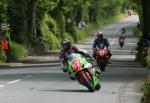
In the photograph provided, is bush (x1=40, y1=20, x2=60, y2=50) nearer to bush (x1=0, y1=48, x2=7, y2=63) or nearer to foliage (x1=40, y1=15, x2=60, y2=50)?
foliage (x1=40, y1=15, x2=60, y2=50)

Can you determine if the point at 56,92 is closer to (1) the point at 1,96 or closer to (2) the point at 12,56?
(1) the point at 1,96

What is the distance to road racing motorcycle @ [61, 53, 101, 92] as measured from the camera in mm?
19203

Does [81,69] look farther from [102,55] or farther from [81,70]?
[102,55]

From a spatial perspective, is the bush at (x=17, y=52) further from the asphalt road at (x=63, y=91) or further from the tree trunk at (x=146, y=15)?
the asphalt road at (x=63, y=91)

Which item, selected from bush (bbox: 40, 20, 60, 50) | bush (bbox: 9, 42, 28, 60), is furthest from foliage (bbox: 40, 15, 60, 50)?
bush (bbox: 9, 42, 28, 60)

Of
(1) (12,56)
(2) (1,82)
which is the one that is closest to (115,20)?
(1) (12,56)

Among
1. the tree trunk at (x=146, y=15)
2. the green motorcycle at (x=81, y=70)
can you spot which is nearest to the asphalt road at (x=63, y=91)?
the green motorcycle at (x=81, y=70)

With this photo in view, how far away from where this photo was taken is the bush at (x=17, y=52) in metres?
47.6

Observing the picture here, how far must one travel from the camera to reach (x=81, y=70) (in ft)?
63.3

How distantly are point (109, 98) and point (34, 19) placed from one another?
39375 millimetres

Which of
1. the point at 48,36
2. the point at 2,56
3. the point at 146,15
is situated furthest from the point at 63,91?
the point at 48,36

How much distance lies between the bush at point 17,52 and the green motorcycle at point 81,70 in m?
27.9

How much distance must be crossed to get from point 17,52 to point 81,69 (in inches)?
1187

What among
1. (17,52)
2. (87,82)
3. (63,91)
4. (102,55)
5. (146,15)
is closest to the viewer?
(87,82)
